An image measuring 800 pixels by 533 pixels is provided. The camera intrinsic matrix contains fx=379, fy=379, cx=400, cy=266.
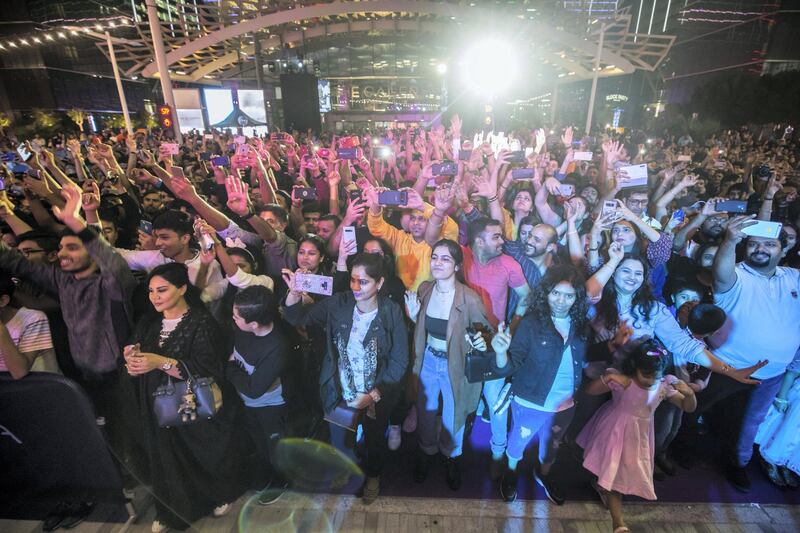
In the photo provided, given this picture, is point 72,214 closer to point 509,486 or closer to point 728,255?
point 509,486

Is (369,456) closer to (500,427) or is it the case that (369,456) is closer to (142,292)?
(500,427)

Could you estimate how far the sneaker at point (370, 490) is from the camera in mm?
2844

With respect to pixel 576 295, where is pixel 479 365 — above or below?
below

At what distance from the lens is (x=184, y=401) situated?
7.36 ft

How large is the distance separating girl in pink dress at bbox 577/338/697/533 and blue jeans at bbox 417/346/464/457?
38.2 inches

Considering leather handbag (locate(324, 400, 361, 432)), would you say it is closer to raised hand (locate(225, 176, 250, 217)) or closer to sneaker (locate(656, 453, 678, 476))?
raised hand (locate(225, 176, 250, 217))

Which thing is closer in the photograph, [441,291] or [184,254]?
[441,291]

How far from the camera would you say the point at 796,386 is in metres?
2.87

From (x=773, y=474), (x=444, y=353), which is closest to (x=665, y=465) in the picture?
(x=773, y=474)

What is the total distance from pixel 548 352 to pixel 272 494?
7.54ft

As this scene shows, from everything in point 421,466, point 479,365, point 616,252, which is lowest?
point 421,466

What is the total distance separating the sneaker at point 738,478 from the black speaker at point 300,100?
1785 centimetres

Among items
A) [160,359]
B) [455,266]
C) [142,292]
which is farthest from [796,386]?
[142,292]

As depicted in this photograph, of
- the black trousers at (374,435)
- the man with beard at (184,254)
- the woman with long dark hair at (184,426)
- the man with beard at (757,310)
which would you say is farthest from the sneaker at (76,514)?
the man with beard at (757,310)
